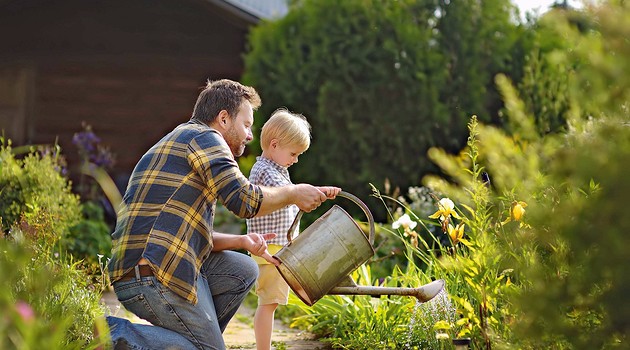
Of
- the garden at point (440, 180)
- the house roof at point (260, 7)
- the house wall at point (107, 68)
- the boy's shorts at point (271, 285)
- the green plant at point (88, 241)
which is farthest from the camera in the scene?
the house wall at point (107, 68)

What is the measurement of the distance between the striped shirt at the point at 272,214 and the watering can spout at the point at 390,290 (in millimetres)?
604

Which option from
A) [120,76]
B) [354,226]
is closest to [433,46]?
[120,76]

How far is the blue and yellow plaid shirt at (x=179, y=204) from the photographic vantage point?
342cm

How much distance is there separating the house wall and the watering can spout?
7510 millimetres

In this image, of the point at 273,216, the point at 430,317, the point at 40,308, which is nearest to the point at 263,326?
the point at 273,216

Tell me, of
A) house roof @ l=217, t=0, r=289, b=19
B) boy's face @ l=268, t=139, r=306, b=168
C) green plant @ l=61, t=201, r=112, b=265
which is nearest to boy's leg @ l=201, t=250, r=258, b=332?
boy's face @ l=268, t=139, r=306, b=168

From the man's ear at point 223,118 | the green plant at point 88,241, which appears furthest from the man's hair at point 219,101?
the green plant at point 88,241

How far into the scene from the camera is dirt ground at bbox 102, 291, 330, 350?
15.9 ft

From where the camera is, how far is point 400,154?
26.3 feet

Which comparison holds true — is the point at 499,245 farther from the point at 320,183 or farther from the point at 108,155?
the point at 108,155

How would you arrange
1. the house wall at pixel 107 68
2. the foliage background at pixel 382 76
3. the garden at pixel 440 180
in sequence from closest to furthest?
the garden at pixel 440 180
the foliage background at pixel 382 76
the house wall at pixel 107 68

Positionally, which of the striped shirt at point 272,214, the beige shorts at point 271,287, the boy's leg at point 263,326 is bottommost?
the boy's leg at point 263,326

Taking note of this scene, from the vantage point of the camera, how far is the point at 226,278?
3836 millimetres

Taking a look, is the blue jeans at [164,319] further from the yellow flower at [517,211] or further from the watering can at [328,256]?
the yellow flower at [517,211]
